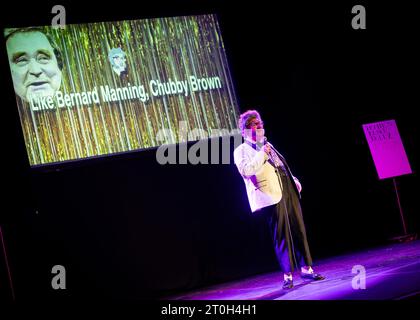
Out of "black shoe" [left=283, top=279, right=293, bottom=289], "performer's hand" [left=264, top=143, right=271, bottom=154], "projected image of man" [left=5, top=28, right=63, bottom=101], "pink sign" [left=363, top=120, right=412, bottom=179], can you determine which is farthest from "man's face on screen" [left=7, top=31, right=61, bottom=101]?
"pink sign" [left=363, top=120, right=412, bottom=179]

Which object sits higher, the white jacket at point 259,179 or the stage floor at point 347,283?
the white jacket at point 259,179

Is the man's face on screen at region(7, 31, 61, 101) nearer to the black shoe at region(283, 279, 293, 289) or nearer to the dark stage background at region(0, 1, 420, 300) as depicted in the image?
the dark stage background at region(0, 1, 420, 300)

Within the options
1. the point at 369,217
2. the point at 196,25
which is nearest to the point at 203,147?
the point at 196,25

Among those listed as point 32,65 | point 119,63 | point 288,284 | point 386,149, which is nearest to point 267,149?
point 288,284

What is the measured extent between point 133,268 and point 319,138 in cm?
256

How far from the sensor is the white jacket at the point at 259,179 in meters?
4.28

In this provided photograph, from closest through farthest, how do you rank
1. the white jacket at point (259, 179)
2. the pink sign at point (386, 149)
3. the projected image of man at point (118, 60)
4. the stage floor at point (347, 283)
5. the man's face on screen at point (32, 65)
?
1. the stage floor at point (347, 283)
2. the white jacket at point (259, 179)
3. the man's face on screen at point (32, 65)
4. the projected image of man at point (118, 60)
5. the pink sign at point (386, 149)

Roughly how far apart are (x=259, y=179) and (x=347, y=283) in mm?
982

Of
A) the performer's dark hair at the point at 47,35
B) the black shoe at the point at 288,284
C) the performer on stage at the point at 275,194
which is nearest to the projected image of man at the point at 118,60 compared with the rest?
the performer's dark hair at the point at 47,35

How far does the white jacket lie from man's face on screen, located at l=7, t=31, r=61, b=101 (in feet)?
6.37

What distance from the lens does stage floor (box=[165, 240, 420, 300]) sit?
3592mm

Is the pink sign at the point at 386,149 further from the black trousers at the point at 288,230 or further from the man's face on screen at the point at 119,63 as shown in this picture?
the man's face on screen at the point at 119,63

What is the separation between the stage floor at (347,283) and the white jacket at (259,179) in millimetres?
690
